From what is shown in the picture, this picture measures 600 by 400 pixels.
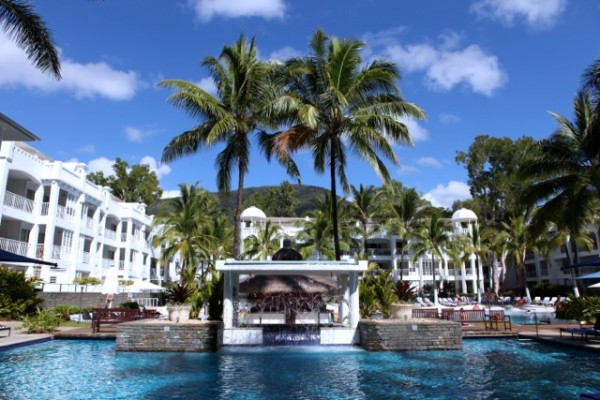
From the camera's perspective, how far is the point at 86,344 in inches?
645

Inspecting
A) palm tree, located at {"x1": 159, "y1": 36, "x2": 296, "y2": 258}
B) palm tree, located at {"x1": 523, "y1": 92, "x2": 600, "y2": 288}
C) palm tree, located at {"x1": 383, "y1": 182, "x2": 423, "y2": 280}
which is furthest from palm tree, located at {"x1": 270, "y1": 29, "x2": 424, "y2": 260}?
palm tree, located at {"x1": 383, "y1": 182, "x2": 423, "y2": 280}

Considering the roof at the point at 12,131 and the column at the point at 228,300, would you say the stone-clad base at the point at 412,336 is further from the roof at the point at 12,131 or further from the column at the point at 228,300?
the roof at the point at 12,131

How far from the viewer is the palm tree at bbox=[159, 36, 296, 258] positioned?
19797 mm

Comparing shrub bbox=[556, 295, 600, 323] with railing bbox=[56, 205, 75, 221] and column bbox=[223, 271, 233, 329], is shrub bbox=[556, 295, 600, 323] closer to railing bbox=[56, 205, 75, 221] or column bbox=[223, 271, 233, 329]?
column bbox=[223, 271, 233, 329]

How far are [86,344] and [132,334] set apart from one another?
10.5 feet

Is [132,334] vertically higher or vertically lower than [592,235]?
lower

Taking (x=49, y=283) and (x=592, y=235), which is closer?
(x=49, y=283)

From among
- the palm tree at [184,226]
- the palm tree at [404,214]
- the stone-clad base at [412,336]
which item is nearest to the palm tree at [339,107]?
the stone-clad base at [412,336]

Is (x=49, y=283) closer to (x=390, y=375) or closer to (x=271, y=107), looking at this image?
(x=271, y=107)

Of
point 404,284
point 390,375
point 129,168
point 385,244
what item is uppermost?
point 129,168

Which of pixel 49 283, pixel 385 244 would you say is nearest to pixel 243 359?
pixel 49 283

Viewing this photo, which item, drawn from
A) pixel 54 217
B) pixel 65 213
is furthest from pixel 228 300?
pixel 65 213

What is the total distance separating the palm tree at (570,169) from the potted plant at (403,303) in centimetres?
893

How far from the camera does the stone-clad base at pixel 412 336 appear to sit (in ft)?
47.8
